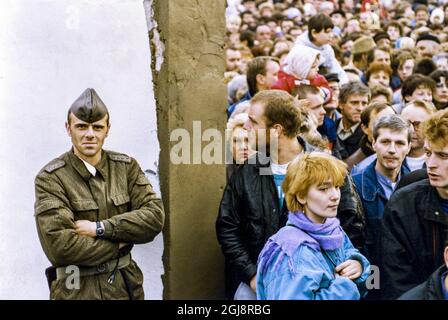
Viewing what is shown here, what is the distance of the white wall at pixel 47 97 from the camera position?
4.66m

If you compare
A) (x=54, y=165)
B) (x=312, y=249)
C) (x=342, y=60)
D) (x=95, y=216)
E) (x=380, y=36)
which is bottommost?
(x=312, y=249)

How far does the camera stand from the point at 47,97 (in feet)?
15.4

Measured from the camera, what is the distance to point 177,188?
484cm

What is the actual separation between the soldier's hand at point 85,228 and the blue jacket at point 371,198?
5.48ft

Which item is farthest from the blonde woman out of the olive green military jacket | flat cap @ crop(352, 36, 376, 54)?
flat cap @ crop(352, 36, 376, 54)

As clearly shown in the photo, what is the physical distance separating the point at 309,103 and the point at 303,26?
8522 mm

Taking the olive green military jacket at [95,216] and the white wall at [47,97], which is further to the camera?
the white wall at [47,97]

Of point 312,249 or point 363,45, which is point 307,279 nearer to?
point 312,249

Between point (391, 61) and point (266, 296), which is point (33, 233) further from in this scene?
point (391, 61)

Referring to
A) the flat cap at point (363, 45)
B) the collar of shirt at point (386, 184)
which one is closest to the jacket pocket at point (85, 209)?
the collar of shirt at point (386, 184)

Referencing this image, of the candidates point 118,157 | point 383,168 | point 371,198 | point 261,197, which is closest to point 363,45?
point 383,168

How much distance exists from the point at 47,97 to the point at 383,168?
2.19m

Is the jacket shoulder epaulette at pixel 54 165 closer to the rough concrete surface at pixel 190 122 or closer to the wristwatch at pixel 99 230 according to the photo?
the wristwatch at pixel 99 230
